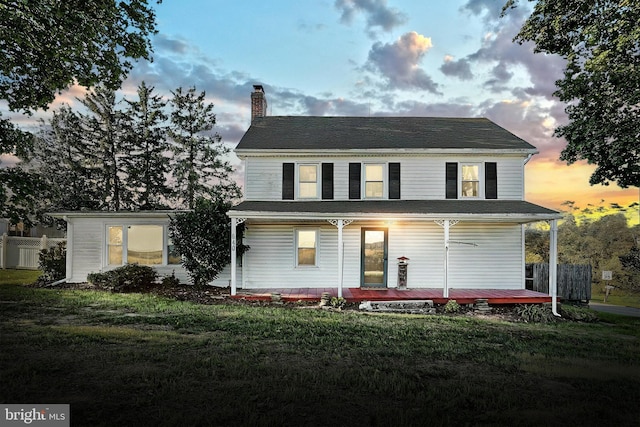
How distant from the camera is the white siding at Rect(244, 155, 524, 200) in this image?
1470 centimetres

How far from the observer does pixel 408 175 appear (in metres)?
14.8

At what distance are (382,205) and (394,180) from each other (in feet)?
4.62

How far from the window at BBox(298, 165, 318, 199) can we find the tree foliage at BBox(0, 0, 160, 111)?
657cm

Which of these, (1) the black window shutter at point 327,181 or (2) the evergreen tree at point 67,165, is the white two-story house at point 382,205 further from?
(2) the evergreen tree at point 67,165

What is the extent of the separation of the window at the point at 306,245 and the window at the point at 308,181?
1.41 m

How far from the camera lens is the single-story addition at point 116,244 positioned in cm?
1511

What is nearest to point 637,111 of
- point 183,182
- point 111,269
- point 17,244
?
point 111,269

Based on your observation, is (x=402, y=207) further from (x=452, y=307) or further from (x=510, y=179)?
(x=510, y=179)

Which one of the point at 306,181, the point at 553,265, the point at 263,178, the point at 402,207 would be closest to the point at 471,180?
the point at 402,207

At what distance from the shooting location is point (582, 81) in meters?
13.4

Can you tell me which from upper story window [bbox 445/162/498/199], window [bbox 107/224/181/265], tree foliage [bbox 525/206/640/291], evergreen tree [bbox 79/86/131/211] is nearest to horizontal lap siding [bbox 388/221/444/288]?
upper story window [bbox 445/162/498/199]

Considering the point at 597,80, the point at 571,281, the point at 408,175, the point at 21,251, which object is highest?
the point at 597,80

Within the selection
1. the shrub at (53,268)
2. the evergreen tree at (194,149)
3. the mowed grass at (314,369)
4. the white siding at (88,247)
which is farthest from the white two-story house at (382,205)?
the evergreen tree at (194,149)

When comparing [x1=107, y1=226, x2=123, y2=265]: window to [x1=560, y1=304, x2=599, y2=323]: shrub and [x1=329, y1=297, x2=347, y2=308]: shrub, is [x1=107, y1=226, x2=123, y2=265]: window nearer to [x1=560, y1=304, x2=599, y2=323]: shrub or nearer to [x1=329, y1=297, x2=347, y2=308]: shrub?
[x1=329, y1=297, x2=347, y2=308]: shrub
